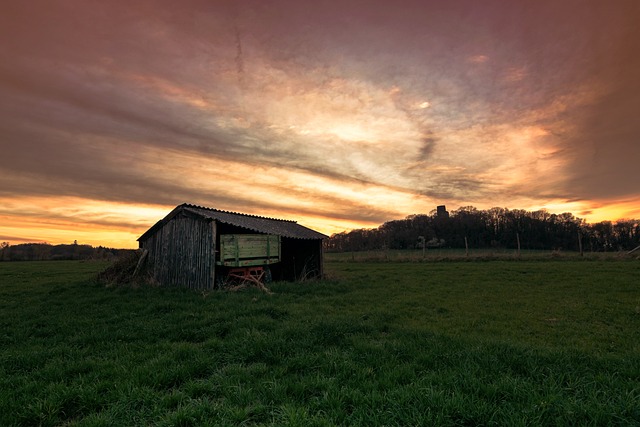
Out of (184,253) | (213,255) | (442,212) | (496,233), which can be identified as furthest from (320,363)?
(442,212)

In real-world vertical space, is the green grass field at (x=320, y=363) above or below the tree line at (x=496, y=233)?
below

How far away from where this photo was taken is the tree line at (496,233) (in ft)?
237

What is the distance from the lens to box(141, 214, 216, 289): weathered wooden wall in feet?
56.2

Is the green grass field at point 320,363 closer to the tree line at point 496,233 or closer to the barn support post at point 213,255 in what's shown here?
the barn support post at point 213,255

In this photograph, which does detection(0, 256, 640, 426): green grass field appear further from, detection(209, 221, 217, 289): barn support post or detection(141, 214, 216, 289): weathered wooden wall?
detection(141, 214, 216, 289): weathered wooden wall

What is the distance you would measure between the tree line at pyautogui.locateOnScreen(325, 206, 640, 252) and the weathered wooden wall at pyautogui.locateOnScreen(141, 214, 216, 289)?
53422 mm

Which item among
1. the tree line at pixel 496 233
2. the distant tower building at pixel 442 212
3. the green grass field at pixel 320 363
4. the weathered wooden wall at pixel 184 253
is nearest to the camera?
the green grass field at pixel 320 363

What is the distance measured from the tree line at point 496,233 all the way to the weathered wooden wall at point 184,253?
175 ft

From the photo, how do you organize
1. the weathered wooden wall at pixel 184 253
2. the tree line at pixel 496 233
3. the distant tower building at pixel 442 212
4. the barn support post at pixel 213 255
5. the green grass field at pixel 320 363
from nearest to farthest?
1. the green grass field at pixel 320 363
2. the barn support post at pixel 213 255
3. the weathered wooden wall at pixel 184 253
4. the tree line at pixel 496 233
5. the distant tower building at pixel 442 212

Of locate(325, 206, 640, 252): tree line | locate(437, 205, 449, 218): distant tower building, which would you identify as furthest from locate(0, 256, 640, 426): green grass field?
locate(437, 205, 449, 218): distant tower building

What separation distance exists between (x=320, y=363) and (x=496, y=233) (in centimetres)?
8424

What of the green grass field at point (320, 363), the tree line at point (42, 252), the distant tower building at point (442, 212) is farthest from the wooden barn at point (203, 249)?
the distant tower building at point (442, 212)

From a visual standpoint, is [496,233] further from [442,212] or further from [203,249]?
[203,249]

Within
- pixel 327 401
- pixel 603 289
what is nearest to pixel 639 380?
pixel 327 401
